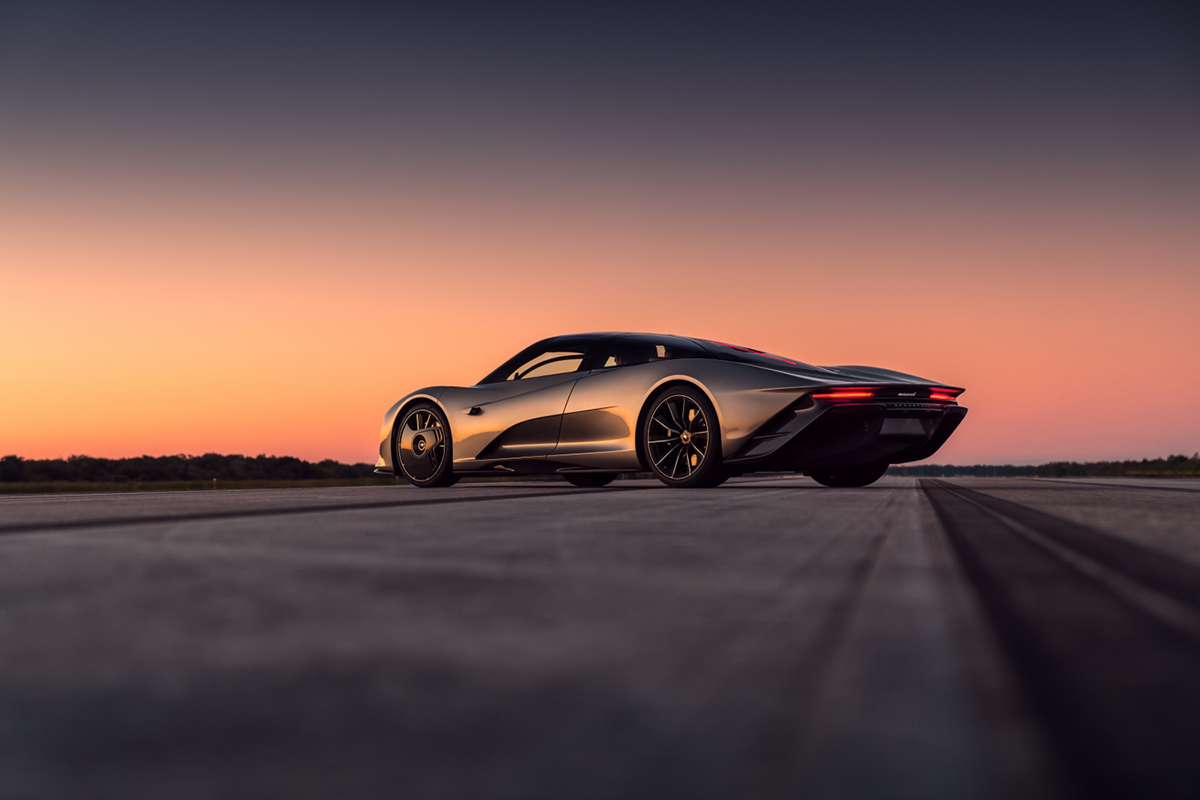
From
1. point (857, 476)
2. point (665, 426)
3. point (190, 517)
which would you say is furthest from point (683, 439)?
point (190, 517)

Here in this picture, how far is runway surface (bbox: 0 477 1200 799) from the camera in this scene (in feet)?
3.54

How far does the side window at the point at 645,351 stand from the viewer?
789cm

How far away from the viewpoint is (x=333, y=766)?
3.63 ft

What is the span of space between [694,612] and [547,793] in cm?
98

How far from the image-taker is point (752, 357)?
775cm

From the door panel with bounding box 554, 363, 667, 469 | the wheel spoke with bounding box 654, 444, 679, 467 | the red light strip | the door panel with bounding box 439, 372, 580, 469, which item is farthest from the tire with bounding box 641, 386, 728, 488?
the door panel with bounding box 439, 372, 580, 469

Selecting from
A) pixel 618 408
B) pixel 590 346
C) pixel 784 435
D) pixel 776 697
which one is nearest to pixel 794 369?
→ pixel 784 435

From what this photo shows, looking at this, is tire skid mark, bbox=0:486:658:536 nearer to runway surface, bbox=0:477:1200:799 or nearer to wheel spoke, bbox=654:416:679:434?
runway surface, bbox=0:477:1200:799

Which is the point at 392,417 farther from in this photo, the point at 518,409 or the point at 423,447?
the point at 518,409

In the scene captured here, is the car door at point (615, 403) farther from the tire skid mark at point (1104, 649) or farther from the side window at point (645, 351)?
the tire skid mark at point (1104, 649)

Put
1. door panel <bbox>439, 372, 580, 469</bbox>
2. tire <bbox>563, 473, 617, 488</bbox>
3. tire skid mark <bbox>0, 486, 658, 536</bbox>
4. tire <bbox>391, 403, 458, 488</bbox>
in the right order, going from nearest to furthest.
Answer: tire skid mark <bbox>0, 486, 658, 536</bbox> → door panel <bbox>439, 372, 580, 469</bbox> → tire <bbox>391, 403, 458, 488</bbox> → tire <bbox>563, 473, 617, 488</bbox>

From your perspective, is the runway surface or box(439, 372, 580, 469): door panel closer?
the runway surface

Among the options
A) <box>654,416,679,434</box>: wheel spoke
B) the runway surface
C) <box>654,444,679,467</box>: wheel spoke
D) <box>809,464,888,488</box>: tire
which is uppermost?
<box>654,416,679,434</box>: wheel spoke

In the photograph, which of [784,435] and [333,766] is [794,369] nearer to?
[784,435]
